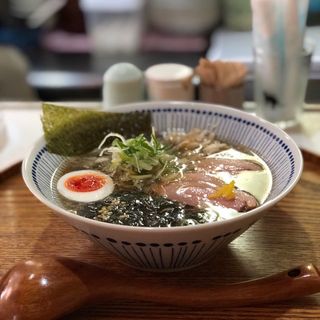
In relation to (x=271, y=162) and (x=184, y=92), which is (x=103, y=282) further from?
(x=184, y=92)

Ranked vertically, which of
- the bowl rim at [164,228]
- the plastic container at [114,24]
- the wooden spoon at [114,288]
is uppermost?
the bowl rim at [164,228]

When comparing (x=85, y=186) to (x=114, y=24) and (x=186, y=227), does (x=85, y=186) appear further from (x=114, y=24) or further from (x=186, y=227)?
(x=114, y=24)

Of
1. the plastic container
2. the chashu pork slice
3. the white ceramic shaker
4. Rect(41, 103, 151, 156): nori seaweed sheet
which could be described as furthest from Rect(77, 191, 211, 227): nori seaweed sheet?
the plastic container

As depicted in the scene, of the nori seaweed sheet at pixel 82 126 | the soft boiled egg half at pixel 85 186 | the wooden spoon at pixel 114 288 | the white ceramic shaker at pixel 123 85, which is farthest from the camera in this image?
the white ceramic shaker at pixel 123 85

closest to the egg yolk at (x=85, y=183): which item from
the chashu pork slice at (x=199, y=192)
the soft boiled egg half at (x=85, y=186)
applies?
the soft boiled egg half at (x=85, y=186)

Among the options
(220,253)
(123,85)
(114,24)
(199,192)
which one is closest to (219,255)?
(220,253)

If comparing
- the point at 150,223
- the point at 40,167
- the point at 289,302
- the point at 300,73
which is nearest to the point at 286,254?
the point at 289,302

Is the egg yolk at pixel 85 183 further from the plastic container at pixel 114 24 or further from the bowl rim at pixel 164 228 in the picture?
the plastic container at pixel 114 24

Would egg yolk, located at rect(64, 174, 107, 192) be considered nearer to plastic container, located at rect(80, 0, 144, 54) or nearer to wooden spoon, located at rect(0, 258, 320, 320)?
wooden spoon, located at rect(0, 258, 320, 320)
